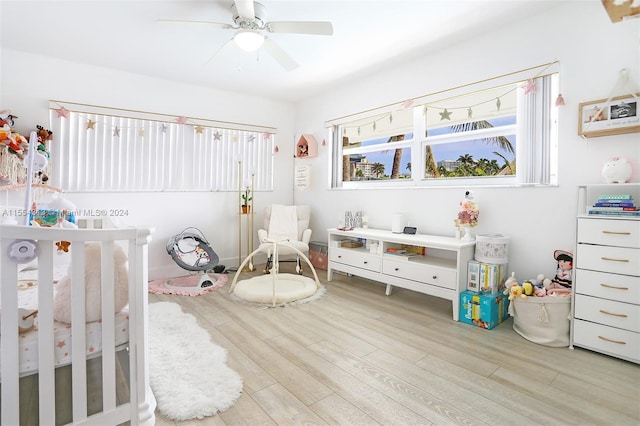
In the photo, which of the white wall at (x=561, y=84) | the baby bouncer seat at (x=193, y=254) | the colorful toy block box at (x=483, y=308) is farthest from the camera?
the baby bouncer seat at (x=193, y=254)

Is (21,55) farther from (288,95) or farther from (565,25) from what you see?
(565,25)

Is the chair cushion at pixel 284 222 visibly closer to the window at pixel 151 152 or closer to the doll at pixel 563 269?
the window at pixel 151 152

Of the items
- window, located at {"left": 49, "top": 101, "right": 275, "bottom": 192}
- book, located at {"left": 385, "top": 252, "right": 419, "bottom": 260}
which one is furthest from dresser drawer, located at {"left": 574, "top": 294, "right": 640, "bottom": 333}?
window, located at {"left": 49, "top": 101, "right": 275, "bottom": 192}

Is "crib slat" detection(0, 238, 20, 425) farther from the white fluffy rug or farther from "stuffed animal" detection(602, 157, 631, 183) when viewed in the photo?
"stuffed animal" detection(602, 157, 631, 183)

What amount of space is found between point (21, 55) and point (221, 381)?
3802 millimetres

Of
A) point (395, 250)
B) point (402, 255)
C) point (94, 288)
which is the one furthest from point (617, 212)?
point (94, 288)

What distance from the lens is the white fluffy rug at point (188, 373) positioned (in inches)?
63.1

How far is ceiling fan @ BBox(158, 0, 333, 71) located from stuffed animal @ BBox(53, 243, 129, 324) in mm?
1740

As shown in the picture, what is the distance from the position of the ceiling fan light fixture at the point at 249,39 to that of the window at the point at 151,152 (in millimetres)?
1993

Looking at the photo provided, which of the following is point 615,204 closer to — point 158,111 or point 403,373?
point 403,373

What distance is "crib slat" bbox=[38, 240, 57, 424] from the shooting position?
1.12 m

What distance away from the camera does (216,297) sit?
10.9 feet

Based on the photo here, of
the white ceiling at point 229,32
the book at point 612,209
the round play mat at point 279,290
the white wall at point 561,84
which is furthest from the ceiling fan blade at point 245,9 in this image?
the book at point 612,209

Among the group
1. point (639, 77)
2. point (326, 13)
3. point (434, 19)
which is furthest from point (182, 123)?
point (639, 77)
